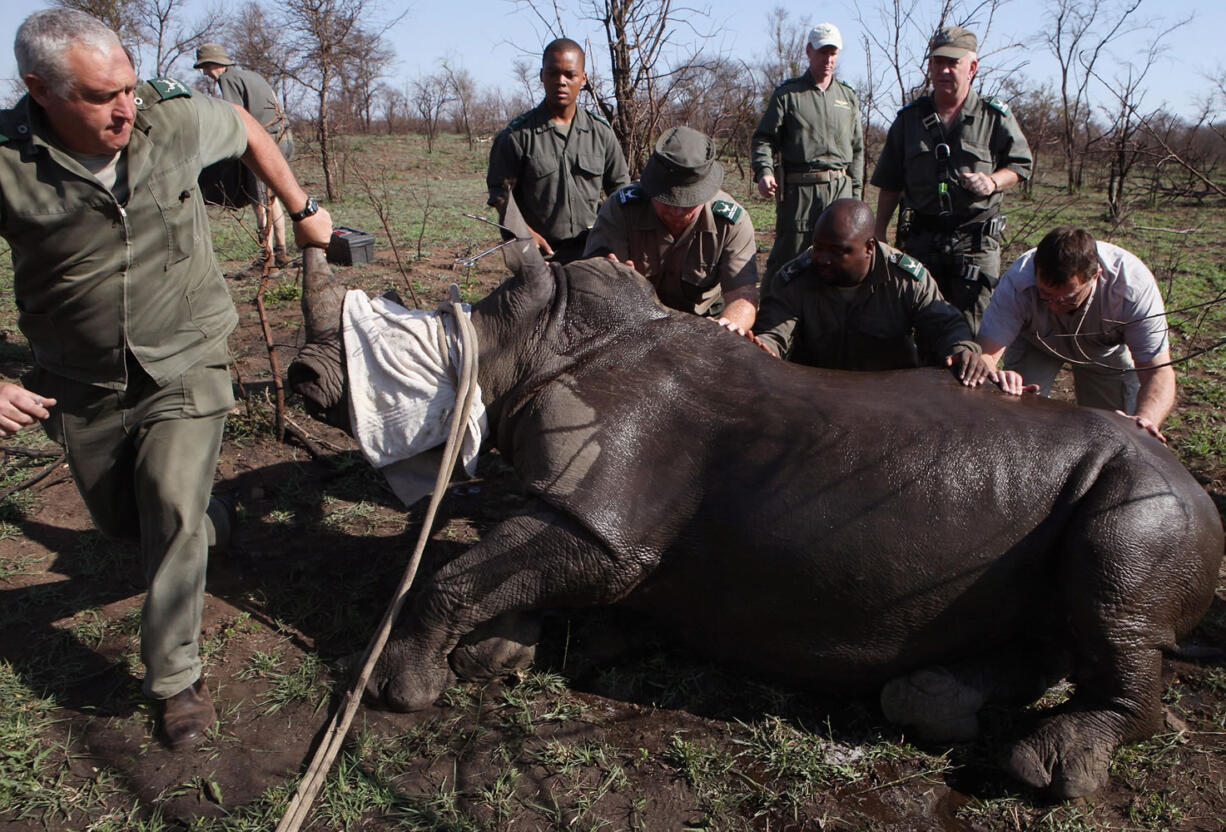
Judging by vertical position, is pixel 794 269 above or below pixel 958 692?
above

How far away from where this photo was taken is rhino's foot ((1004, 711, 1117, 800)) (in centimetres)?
296

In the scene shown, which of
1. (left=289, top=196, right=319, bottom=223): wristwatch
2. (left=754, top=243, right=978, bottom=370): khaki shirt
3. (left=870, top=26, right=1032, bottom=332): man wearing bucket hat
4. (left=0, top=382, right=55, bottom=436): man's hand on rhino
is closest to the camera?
(left=0, top=382, right=55, bottom=436): man's hand on rhino

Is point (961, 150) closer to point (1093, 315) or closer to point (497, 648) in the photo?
point (1093, 315)

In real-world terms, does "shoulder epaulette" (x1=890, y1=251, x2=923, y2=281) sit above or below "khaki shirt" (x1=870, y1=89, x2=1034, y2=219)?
below

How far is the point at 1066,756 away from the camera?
2.98 meters

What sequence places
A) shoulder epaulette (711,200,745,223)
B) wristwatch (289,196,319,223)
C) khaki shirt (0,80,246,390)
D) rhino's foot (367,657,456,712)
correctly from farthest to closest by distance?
shoulder epaulette (711,200,745,223), wristwatch (289,196,319,223), rhino's foot (367,657,456,712), khaki shirt (0,80,246,390)

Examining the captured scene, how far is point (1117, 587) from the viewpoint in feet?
9.69

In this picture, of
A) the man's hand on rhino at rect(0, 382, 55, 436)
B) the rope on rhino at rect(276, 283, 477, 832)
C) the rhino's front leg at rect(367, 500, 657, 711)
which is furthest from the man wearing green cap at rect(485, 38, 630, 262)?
the man's hand on rhino at rect(0, 382, 55, 436)

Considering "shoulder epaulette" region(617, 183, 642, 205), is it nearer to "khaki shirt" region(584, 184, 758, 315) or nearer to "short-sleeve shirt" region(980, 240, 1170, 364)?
"khaki shirt" region(584, 184, 758, 315)

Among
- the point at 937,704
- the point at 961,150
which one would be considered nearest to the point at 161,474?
the point at 937,704

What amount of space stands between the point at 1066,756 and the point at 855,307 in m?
2.28

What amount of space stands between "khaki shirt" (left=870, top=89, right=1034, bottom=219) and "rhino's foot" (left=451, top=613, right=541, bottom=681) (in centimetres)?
396

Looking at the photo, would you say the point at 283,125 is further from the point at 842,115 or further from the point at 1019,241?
the point at 1019,241

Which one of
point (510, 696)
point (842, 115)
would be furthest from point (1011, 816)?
point (842, 115)
